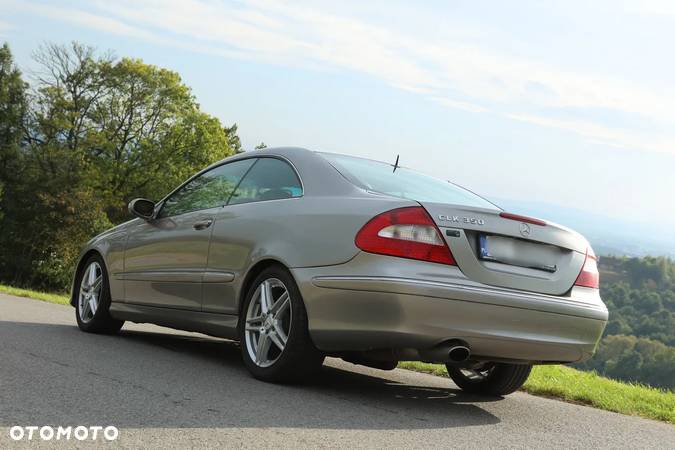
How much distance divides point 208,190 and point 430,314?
9.65 ft

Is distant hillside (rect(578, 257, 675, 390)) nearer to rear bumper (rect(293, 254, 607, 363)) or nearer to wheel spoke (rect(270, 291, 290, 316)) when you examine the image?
rear bumper (rect(293, 254, 607, 363))

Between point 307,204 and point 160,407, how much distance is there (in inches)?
66.7

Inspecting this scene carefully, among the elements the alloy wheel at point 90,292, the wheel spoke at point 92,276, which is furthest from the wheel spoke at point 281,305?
the wheel spoke at point 92,276

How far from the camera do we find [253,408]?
4.74 m

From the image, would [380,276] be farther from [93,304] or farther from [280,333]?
[93,304]

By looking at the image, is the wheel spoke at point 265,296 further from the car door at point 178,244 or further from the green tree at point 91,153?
the green tree at point 91,153

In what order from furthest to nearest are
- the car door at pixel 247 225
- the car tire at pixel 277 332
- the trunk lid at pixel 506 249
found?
the car door at pixel 247 225
the car tire at pixel 277 332
the trunk lid at pixel 506 249

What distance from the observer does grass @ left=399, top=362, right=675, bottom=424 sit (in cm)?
643

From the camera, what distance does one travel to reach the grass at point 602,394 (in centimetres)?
643

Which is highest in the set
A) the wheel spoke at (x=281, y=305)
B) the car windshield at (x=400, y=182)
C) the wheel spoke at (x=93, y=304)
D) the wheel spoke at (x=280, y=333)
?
the car windshield at (x=400, y=182)

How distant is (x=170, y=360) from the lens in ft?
21.7

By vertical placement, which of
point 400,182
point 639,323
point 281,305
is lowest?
point 639,323

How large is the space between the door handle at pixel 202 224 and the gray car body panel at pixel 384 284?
0.27 m

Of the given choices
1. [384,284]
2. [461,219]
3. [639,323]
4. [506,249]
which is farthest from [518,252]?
[639,323]
